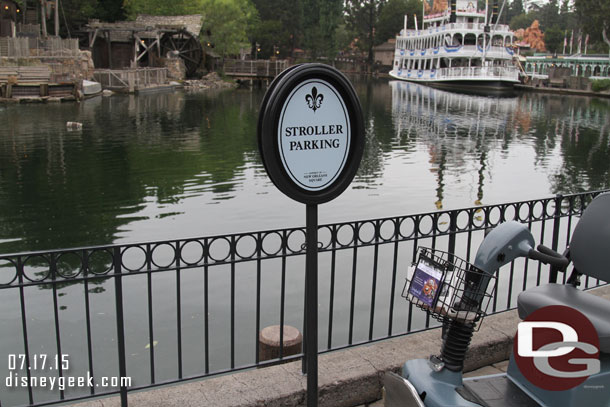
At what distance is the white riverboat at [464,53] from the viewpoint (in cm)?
5556

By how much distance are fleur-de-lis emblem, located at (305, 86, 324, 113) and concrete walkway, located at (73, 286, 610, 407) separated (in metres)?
Result: 1.78

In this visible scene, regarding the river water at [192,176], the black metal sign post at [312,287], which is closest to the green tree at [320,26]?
the river water at [192,176]

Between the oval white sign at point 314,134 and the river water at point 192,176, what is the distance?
351cm

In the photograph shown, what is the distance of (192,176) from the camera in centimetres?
1439

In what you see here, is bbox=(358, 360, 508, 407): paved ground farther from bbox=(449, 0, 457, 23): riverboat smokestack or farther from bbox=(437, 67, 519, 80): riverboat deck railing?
bbox=(449, 0, 457, 23): riverboat smokestack

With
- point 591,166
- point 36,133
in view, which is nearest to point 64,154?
point 36,133

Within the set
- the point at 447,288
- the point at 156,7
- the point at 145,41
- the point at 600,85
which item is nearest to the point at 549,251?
the point at 447,288

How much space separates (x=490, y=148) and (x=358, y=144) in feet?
61.4

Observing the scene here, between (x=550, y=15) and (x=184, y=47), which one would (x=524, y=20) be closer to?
(x=550, y=15)

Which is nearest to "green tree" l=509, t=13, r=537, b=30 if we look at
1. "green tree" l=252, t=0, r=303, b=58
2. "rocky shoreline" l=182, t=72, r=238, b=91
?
"green tree" l=252, t=0, r=303, b=58

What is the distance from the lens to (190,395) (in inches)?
134

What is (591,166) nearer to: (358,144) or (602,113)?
(358,144)

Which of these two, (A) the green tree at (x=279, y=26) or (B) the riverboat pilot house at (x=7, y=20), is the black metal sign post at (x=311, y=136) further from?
(A) the green tree at (x=279, y=26)

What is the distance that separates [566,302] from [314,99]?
5.17ft
